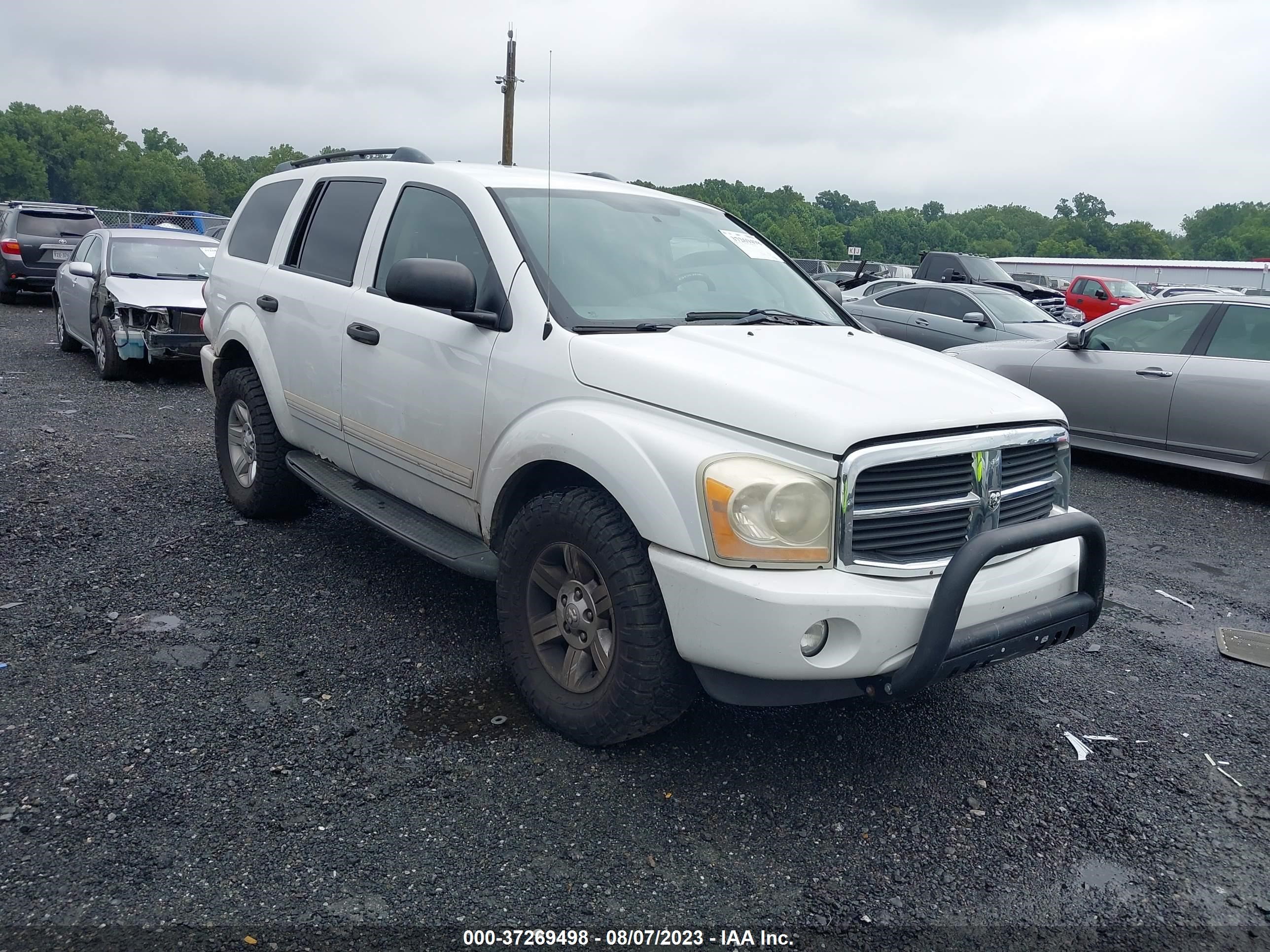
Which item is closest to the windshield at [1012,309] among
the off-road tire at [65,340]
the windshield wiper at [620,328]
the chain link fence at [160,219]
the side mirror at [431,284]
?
the windshield wiper at [620,328]

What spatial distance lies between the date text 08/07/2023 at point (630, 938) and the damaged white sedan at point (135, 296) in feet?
27.4

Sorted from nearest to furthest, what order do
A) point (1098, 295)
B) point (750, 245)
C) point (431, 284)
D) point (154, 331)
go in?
point (431, 284), point (750, 245), point (154, 331), point (1098, 295)

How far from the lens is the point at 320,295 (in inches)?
185

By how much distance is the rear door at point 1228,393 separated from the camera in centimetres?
728

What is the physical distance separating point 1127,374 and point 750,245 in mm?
4843

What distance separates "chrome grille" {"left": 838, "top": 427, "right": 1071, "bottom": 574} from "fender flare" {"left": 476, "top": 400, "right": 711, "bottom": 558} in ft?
1.46

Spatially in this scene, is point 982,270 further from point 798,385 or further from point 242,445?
point 798,385

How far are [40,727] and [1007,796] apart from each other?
3.18 m

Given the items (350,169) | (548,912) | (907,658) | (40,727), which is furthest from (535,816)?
(350,169)

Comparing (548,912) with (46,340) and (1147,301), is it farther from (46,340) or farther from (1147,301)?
(46,340)

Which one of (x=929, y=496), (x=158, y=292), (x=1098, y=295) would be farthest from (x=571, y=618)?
(x=1098, y=295)

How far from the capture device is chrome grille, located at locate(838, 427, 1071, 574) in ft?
9.32

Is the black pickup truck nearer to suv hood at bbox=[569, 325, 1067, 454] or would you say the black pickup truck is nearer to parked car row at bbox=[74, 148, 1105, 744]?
parked car row at bbox=[74, 148, 1105, 744]

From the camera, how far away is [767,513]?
9.13ft
